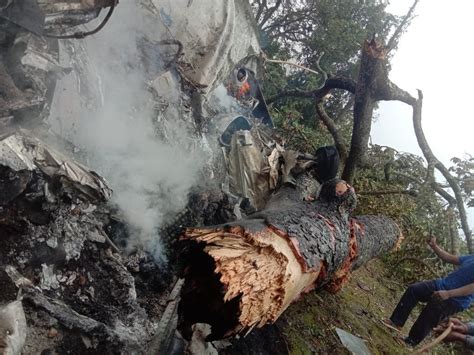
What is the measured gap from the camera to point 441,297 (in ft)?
11.9

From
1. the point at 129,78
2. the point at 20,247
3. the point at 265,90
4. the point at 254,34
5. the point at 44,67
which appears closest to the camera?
the point at 20,247

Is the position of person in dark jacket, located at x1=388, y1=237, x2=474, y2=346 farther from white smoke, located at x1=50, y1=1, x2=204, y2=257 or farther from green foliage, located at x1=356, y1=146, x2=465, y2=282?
white smoke, located at x1=50, y1=1, x2=204, y2=257

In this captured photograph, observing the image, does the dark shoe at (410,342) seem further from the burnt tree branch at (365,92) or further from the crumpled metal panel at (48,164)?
the crumpled metal panel at (48,164)

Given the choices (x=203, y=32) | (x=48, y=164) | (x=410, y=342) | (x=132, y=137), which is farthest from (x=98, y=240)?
(x=203, y=32)

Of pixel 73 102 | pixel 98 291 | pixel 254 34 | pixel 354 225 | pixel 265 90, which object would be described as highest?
pixel 254 34

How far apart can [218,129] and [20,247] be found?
11.5 feet

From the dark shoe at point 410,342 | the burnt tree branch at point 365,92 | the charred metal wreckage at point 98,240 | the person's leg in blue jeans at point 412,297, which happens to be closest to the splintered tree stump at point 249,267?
the charred metal wreckage at point 98,240

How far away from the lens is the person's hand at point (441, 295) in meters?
3.57

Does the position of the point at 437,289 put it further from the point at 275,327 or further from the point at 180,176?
the point at 180,176

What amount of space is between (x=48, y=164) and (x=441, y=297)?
3.65 metres

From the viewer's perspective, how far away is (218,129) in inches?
202

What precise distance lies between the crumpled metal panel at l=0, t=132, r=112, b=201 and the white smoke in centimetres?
62

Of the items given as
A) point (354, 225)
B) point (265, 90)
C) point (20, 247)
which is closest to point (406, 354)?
point (354, 225)

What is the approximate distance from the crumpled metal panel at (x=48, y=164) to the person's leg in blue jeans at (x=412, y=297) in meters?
3.47
